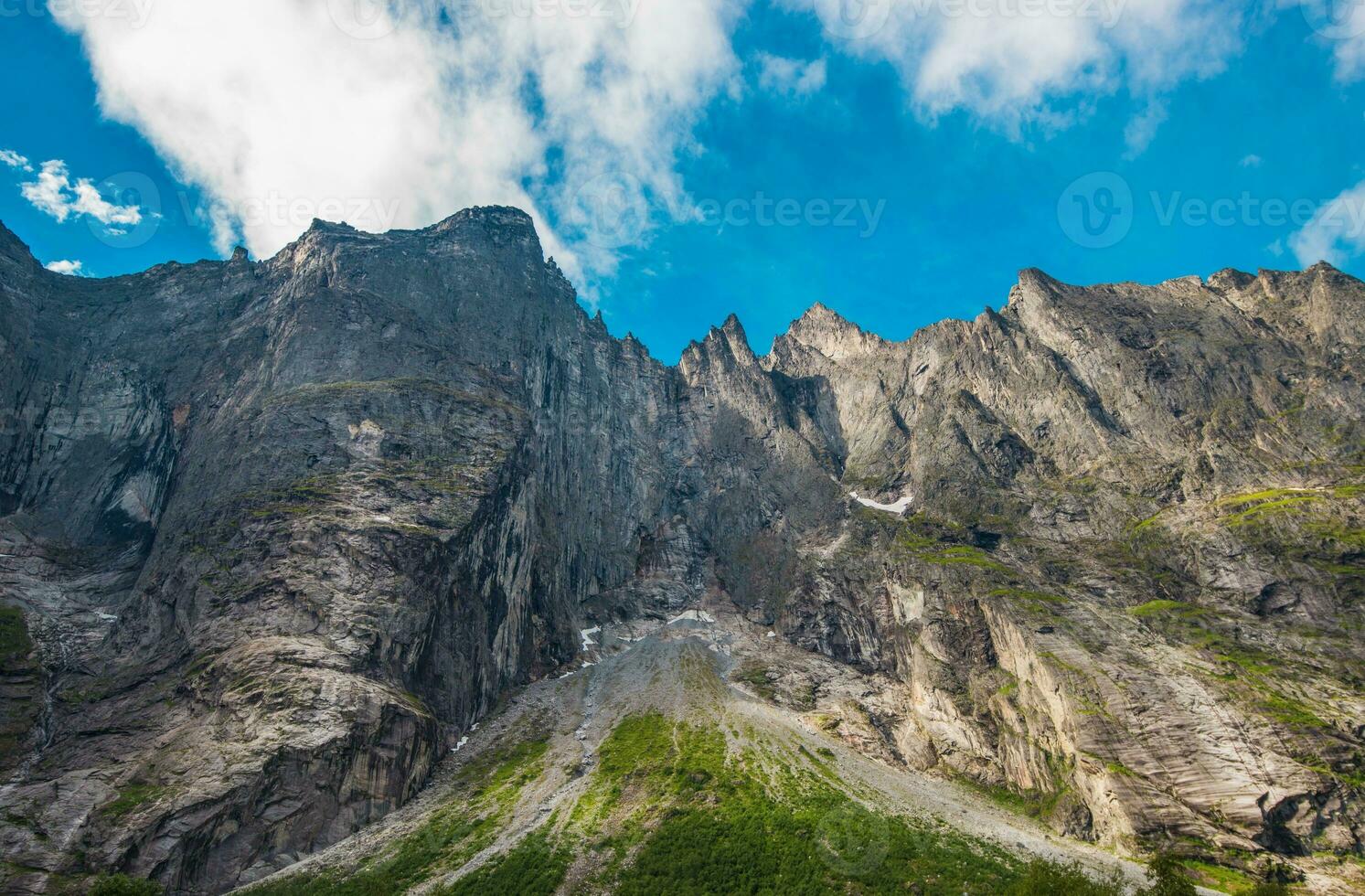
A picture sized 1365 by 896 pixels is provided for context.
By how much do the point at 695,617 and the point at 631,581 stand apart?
16.8 m

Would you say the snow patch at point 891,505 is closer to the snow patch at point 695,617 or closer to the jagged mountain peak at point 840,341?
the snow patch at point 695,617

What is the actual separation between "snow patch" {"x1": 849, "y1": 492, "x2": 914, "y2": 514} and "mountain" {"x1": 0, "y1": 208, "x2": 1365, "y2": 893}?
84 cm

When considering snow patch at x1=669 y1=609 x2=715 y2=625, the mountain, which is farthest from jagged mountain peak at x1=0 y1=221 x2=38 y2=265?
snow patch at x1=669 y1=609 x2=715 y2=625

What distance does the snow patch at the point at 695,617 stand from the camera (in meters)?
131

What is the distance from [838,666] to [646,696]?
3284 centimetres

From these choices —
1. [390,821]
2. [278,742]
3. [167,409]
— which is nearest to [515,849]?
[390,821]

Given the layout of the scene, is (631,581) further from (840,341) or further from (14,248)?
(14,248)

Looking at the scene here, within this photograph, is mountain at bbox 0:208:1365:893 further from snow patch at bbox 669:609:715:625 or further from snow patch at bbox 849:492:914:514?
snow patch at bbox 849:492:914:514

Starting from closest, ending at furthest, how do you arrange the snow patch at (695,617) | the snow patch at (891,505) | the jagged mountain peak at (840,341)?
the snow patch at (695,617) < the snow patch at (891,505) < the jagged mountain peak at (840,341)

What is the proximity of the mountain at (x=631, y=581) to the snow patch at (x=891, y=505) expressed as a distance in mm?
841

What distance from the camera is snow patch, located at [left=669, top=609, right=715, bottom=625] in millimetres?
131062

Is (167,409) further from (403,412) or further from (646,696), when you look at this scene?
(646,696)

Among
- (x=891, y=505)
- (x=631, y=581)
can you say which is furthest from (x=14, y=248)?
(x=891, y=505)

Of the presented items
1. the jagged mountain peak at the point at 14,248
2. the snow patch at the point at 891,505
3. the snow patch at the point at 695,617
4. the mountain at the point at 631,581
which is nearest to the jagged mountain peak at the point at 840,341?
the mountain at the point at 631,581
